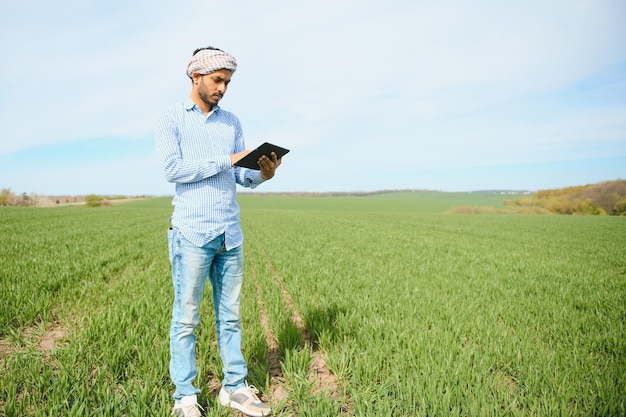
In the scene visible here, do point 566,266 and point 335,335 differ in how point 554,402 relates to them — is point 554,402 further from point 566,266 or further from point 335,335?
point 566,266

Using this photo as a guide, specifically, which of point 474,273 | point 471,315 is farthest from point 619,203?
point 471,315

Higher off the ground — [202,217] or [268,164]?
[268,164]

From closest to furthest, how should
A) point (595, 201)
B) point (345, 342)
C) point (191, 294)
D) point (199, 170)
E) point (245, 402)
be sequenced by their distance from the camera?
point (199, 170), point (191, 294), point (245, 402), point (345, 342), point (595, 201)

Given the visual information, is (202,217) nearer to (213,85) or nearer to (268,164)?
(268,164)

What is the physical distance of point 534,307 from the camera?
17.0 feet

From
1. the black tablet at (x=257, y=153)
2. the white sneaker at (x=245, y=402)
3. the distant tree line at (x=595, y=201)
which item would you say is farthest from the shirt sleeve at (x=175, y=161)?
the distant tree line at (x=595, y=201)

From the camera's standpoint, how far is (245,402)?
8.59 feet

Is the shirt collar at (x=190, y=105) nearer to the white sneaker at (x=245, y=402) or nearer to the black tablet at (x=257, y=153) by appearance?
the black tablet at (x=257, y=153)

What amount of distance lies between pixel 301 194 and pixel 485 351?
113429 millimetres

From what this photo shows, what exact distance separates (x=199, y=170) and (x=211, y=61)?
766 mm

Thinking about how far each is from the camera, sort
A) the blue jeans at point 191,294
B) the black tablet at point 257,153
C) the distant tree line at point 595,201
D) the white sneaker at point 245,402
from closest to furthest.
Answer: the black tablet at point 257,153 → the blue jeans at point 191,294 → the white sneaker at point 245,402 → the distant tree line at point 595,201

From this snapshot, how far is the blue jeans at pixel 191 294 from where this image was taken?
96.0 inches

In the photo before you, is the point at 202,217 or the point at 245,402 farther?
the point at 245,402

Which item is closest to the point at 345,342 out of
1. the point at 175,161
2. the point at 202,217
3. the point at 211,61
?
the point at 202,217
